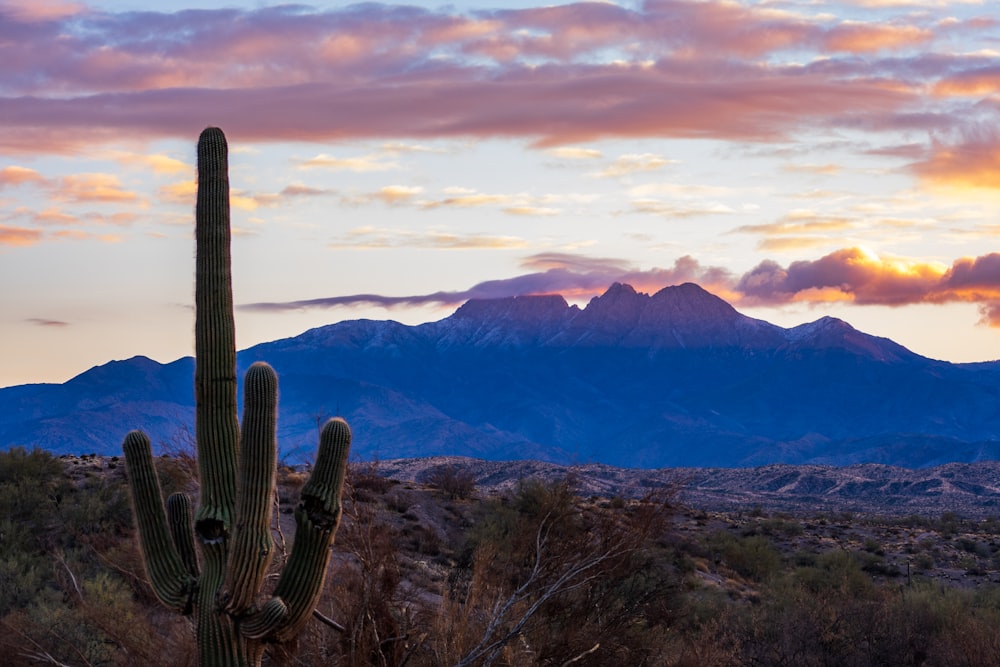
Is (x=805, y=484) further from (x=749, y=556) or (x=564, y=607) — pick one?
(x=564, y=607)

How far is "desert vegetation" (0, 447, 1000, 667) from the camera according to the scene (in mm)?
14758

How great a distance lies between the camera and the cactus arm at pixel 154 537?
37.7ft

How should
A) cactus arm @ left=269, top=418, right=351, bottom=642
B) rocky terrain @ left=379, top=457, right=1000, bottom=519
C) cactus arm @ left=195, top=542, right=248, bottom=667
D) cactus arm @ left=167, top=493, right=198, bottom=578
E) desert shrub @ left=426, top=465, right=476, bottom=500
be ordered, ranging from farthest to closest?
rocky terrain @ left=379, top=457, right=1000, bottom=519
desert shrub @ left=426, top=465, right=476, bottom=500
cactus arm @ left=167, top=493, right=198, bottom=578
cactus arm @ left=269, top=418, right=351, bottom=642
cactus arm @ left=195, top=542, right=248, bottom=667

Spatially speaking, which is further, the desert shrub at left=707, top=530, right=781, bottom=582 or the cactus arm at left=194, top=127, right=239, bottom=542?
the desert shrub at left=707, top=530, right=781, bottom=582

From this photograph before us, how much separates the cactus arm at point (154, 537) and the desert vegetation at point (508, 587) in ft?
A: 4.88

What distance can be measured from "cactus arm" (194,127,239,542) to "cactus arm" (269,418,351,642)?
2.38 ft

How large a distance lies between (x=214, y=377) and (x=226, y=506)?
128cm

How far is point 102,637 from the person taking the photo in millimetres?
19375

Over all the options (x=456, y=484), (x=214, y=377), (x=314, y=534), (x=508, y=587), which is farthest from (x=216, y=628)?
(x=456, y=484)

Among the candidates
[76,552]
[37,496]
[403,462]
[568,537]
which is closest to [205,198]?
[568,537]

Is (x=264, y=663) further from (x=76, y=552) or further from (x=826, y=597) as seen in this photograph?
(x=826, y=597)

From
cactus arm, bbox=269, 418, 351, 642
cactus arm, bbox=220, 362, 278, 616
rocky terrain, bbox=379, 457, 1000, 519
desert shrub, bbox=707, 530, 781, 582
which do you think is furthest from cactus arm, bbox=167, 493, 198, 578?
rocky terrain, bbox=379, 457, 1000, 519

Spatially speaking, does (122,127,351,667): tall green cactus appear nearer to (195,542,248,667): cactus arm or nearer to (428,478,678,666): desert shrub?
(195,542,248,667): cactus arm

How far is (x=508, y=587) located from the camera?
19.7 meters
